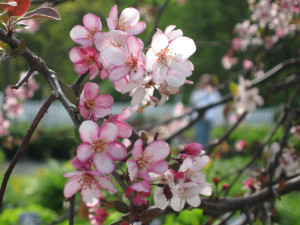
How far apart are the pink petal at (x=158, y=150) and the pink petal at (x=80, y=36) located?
0.23m

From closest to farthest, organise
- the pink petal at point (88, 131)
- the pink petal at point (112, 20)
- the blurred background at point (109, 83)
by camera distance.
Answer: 1. the pink petal at point (88, 131)
2. the pink petal at point (112, 20)
3. the blurred background at point (109, 83)

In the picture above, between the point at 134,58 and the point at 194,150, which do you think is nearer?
the point at 134,58

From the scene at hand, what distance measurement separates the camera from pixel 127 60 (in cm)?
65

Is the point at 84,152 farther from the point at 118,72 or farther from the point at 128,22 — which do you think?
the point at 128,22

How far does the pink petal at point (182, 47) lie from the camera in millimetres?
684

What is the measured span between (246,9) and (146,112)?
16.5 feet

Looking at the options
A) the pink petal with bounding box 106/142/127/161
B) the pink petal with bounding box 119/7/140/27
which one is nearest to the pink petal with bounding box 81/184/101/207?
the pink petal with bounding box 106/142/127/161

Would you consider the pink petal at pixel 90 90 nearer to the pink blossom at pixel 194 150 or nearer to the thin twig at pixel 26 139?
the thin twig at pixel 26 139

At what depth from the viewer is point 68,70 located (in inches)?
583

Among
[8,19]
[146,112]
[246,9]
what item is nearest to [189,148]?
[8,19]

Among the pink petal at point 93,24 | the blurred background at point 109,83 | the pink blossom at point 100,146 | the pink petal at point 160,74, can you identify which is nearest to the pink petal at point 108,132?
the pink blossom at point 100,146

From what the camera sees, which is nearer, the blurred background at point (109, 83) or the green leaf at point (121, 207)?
the green leaf at point (121, 207)

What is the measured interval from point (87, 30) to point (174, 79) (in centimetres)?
21

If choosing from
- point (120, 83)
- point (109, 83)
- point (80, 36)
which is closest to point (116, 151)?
point (120, 83)
